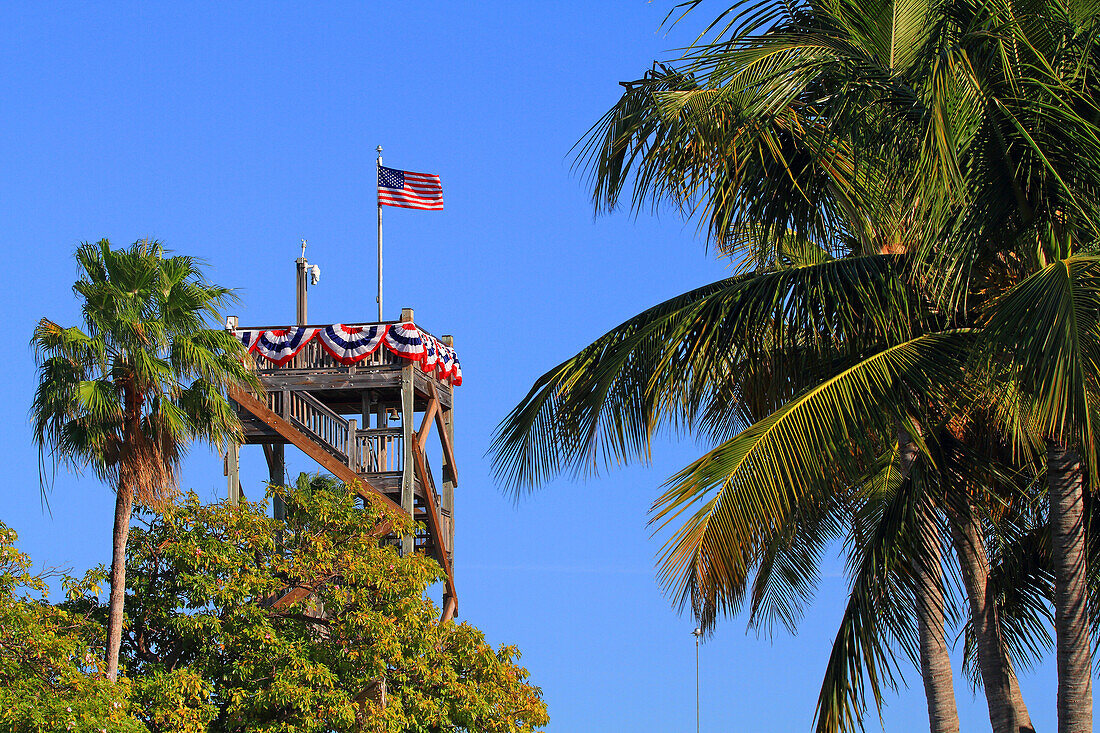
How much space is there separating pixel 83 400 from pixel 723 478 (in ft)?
38.5

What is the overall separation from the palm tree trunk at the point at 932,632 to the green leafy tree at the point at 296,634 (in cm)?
1043

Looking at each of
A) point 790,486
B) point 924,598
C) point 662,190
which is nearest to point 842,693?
point 924,598

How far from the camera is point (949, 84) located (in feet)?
30.1

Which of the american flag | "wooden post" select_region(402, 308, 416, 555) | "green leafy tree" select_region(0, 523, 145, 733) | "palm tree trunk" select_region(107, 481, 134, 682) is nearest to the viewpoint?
"green leafy tree" select_region(0, 523, 145, 733)

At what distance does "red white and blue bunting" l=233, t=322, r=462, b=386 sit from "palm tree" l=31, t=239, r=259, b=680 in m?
7.23

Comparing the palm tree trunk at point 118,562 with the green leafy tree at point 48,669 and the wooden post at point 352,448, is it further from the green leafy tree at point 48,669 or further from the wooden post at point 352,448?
the wooden post at point 352,448

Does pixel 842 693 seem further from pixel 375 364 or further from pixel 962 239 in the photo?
pixel 375 364

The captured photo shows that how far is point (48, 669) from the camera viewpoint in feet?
57.3

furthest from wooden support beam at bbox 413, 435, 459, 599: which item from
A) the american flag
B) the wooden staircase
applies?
the american flag

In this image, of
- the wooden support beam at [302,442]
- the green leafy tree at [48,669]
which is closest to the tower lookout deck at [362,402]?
the wooden support beam at [302,442]

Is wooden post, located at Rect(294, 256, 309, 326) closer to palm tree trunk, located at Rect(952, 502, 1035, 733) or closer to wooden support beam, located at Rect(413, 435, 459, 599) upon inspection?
wooden support beam, located at Rect(413, 435, 459, 599)

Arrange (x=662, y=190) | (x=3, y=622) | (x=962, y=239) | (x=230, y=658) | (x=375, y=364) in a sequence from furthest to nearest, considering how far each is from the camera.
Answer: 1. (x=375, y=364)
2. (x=230, y=658)
3. (x=3, y=622)
4. (x=662, y=190)
5. (x=962, y=239)

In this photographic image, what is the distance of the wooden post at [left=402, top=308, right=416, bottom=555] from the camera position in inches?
1035

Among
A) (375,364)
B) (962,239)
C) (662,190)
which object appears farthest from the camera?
(375,364)
